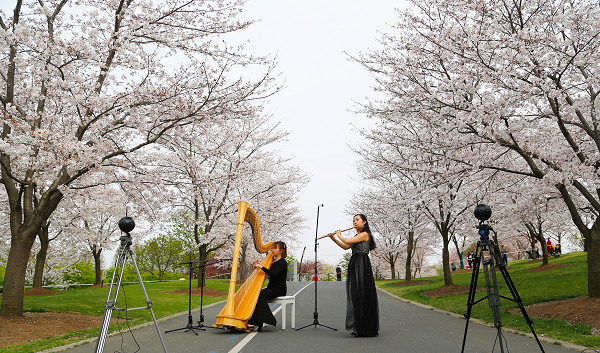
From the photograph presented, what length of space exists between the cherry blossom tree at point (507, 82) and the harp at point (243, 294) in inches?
207

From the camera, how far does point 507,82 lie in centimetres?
1024

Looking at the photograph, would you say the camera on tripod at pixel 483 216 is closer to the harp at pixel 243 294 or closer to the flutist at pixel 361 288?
the flutist at pixel 361 288

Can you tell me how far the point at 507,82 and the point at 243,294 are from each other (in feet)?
24.9

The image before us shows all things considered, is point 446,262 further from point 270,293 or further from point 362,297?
point 362,297

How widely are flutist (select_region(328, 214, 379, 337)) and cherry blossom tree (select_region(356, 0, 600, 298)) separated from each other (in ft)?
12.8

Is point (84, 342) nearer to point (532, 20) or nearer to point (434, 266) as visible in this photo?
point (532, 20)

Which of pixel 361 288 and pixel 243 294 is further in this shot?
pixel 243 294

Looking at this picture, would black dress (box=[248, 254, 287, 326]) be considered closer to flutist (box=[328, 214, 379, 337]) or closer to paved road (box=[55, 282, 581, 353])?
paved road (box=[55, 282, 581, 353])

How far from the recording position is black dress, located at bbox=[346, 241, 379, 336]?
26.0ft

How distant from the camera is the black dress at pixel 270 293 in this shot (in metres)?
8.61

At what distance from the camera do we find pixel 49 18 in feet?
37.8

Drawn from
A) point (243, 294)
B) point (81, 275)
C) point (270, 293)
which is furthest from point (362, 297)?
point (81, 275)

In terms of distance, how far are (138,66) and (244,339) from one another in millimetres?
6616

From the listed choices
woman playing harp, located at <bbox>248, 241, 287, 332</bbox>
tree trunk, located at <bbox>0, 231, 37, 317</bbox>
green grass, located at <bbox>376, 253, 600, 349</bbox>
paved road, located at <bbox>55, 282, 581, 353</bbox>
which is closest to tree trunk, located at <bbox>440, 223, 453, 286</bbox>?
green grass, located at <bbox>376, 253, 600, 349</bbox>
